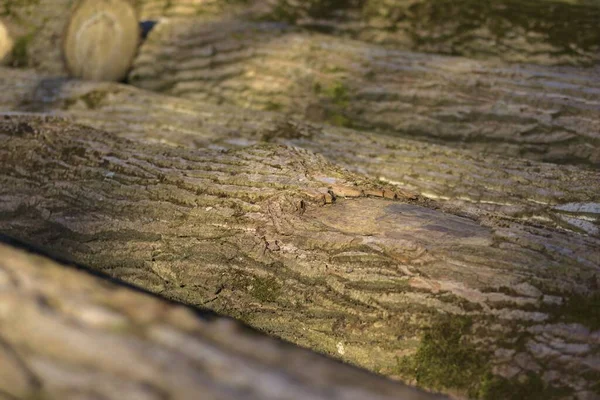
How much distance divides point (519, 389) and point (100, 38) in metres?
3.88

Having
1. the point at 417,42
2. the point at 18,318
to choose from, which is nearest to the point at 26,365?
the point at 18,318

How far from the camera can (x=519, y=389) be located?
1818 millimetres

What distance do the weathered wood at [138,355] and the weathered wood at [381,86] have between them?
275 cm

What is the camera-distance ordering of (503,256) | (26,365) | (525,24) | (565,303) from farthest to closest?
(525,24) → (503,256) → (565,303) → (26,365)

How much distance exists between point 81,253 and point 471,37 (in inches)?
127

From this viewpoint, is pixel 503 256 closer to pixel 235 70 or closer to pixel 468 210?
pixel 468 210

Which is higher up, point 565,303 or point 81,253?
point 565,303

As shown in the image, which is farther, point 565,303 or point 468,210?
point 468,210

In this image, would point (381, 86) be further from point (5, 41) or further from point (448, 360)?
point (5, 41)

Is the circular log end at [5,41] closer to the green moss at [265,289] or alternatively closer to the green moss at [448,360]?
the green moss at [265,289]

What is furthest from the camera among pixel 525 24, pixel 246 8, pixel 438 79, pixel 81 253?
pixel 246 8

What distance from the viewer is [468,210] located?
2.58 m

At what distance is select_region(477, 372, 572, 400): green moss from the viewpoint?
1794mm

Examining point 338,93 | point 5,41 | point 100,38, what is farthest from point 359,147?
point 5,41
